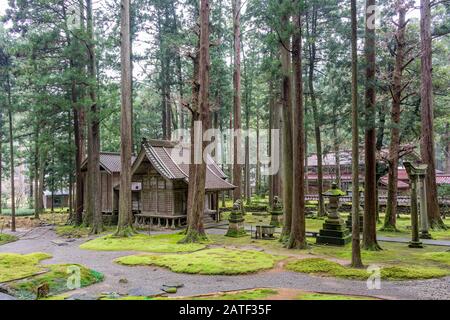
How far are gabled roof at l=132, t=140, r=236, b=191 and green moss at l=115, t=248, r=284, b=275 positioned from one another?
767 centimetres

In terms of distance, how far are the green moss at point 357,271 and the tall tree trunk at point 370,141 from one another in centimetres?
257

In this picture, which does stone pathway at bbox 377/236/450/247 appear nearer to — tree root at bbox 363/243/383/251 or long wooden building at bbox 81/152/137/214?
tree root at bbox 363/243/383/251

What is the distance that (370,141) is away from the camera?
11.6 m

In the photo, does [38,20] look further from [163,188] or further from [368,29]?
[368,29]

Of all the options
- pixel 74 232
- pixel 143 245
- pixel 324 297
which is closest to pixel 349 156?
pixel 143 245

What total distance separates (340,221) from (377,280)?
5.61 meters

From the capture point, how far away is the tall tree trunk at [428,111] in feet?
52.2

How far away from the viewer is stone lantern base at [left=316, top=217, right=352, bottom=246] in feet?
42.3

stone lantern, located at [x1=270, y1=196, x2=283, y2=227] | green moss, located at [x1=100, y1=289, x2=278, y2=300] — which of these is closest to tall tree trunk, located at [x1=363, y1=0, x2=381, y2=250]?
green moss, located at [x1=100, y1=289, x2=278, y2=300]

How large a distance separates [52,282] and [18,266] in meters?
2.64

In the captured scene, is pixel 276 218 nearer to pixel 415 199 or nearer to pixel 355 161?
Answer: pixel 415 199

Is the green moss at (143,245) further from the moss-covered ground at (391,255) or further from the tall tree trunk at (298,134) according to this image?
the tall tree trunk at (298,134)

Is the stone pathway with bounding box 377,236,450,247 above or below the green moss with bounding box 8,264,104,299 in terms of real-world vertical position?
below

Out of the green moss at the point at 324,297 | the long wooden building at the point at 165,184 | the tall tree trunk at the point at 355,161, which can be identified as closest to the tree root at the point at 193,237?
the long wooden building at the point at 165,184
